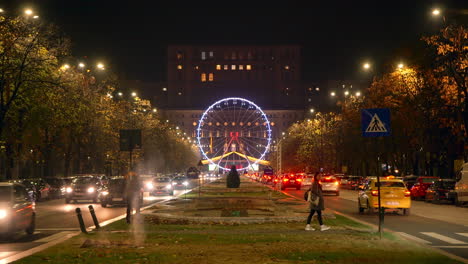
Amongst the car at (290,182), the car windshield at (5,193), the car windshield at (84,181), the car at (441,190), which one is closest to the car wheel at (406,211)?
the car at (441,190)

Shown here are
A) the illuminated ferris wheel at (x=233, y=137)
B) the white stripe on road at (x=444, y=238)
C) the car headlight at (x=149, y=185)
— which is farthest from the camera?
the illuminated ferris wheel at (x=233, y=137)

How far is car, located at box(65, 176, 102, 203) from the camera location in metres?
47.5

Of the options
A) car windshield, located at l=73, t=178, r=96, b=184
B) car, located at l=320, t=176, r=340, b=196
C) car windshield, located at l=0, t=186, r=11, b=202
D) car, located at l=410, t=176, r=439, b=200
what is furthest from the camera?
car, located at l=320, t=176, r=340, b=196

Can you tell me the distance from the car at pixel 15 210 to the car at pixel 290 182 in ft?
174

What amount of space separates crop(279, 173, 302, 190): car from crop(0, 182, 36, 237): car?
52.9m

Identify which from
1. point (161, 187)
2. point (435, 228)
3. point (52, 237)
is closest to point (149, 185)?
point (161, 187)

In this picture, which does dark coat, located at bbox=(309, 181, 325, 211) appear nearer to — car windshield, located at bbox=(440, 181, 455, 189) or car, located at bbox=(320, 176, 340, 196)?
car windshield, located at bbox=(440, 181, 455, 189)

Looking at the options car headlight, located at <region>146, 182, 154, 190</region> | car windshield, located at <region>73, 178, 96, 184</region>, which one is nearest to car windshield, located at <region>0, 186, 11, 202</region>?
car windshield, located at <region>73, 178, 96, 184</region>

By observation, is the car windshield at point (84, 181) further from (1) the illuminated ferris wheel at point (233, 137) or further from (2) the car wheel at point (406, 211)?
(1) the illuminated ferris wheel at point (233, 137)

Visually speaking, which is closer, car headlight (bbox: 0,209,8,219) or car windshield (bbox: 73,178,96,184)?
car headlight (bbox: 0,209,8,219)

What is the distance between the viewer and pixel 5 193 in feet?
70.8

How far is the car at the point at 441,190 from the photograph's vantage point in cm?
4511

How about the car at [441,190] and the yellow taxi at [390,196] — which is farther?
the car at [441,190]

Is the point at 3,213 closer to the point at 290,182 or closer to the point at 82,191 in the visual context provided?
the point at 82,191
